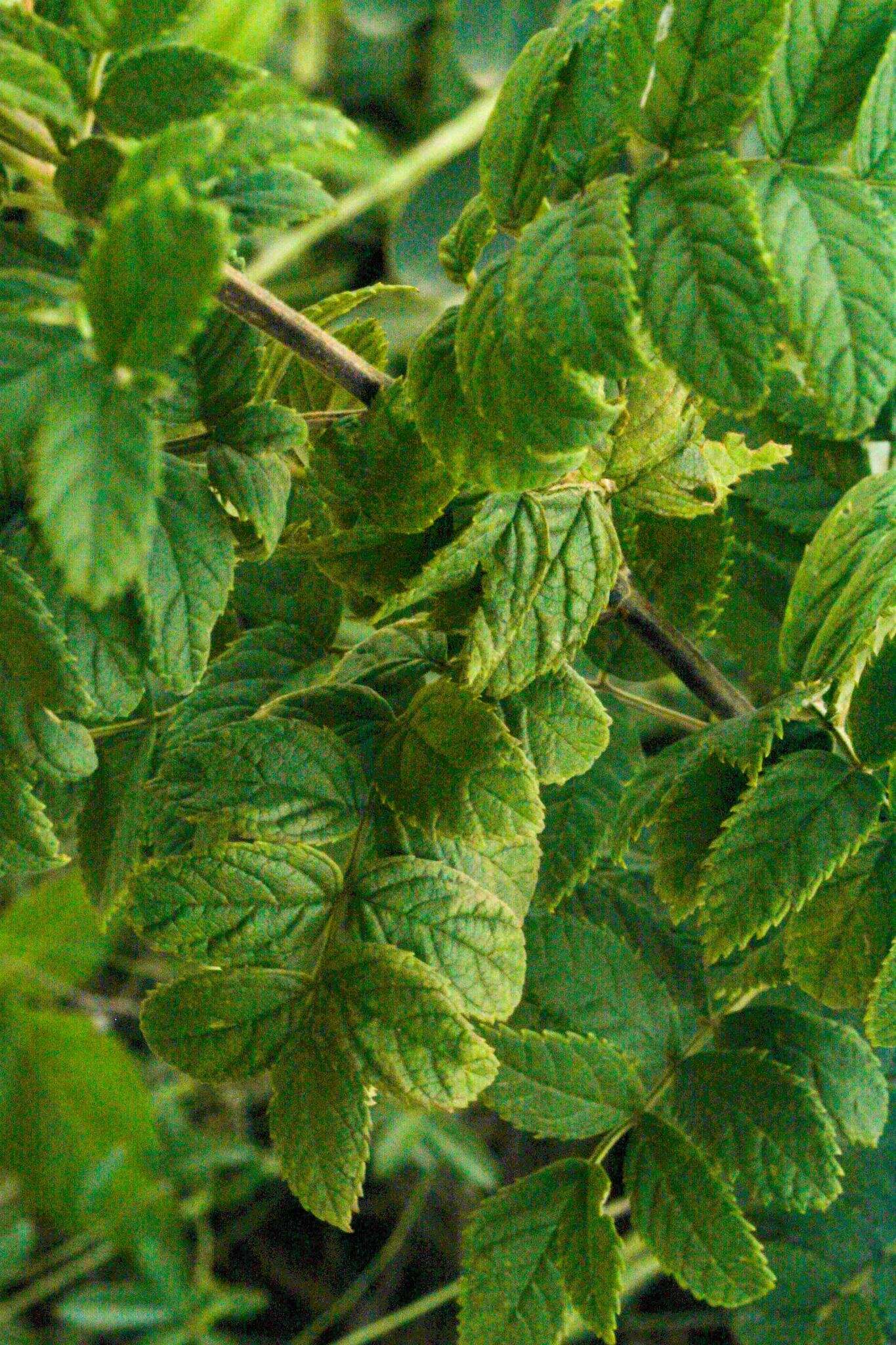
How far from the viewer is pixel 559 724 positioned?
1.49ft

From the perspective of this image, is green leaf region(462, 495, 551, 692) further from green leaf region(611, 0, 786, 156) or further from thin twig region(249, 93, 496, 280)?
thin twig region(249, 93, 496, 280)

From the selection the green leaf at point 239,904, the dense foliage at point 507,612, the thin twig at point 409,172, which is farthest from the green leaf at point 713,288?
the thin twig at point 409,172

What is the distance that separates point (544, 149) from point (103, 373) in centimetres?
14

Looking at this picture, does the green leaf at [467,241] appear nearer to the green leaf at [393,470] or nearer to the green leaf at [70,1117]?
the green leaf at [393,470]

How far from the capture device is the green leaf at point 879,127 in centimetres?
33

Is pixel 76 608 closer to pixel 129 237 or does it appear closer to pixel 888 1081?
pixel 129 237

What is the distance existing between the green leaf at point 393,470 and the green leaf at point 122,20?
0.41 feet

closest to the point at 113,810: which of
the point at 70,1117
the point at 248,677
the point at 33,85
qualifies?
the point at 248,677

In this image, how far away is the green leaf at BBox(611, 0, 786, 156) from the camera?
322 mm

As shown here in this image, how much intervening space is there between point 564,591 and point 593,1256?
251 millimetres

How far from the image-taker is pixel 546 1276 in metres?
0.50

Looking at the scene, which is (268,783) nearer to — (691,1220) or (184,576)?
(184,576)

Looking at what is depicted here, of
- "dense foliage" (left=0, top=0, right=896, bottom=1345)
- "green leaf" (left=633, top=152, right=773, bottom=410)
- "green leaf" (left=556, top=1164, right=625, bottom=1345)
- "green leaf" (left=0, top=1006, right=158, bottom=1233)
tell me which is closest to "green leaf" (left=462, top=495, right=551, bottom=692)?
"dense foliage" (left=0, top=0, right=896, bottom=1345)

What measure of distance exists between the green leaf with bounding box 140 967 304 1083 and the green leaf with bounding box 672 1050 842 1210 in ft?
0.64
